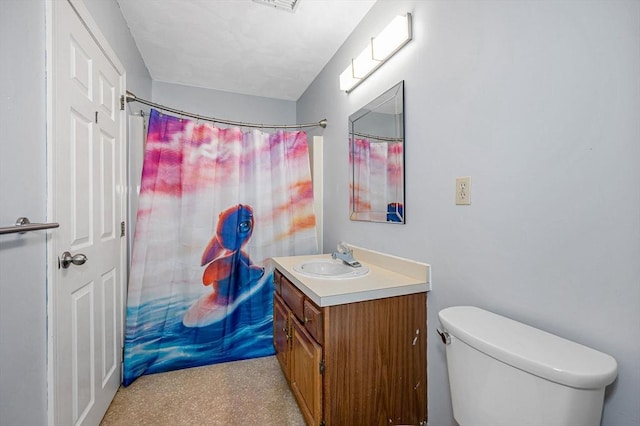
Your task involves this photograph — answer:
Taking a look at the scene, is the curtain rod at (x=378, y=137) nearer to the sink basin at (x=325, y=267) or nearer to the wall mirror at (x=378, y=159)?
the wall mirror at (x=378, y=159)

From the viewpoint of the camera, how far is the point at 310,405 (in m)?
1.23

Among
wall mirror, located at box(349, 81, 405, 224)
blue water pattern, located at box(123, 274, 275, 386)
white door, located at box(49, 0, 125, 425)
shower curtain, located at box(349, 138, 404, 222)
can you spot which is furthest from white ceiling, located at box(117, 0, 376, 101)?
blue water pattern, located at box(123, 274, 275, 386)

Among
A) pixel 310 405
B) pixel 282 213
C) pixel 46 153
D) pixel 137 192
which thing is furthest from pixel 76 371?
pixel 282 213

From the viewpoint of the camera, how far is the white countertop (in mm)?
1129

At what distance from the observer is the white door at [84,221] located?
100 centimetres

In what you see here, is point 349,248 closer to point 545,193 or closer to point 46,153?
point 545,193

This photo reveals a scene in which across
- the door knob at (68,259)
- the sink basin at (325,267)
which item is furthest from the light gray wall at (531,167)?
the door knob at (68,259)

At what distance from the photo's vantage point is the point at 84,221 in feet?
4.04

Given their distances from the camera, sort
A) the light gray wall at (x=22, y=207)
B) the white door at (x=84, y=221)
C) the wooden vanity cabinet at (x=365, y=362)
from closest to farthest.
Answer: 1. the light gray wall at (x=22, y=207)
2. the white door at (x=84, y=221)
3. the wooden vanity cabinet at (x=365, y=362)

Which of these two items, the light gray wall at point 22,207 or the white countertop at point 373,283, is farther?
the white countertop at point 373,283

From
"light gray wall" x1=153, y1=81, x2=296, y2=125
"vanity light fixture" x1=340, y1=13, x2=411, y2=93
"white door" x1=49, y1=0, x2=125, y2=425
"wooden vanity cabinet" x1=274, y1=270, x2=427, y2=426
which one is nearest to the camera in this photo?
"white door" x1=49, y1=0, x2=125, y2=425

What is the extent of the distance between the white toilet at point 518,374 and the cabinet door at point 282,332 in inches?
37.5

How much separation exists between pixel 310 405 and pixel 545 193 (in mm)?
1240

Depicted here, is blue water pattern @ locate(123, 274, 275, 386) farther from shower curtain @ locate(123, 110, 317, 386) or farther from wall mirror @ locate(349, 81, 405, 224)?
wall mirror @ locate(349, 81, 405, 224)
